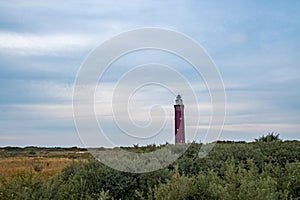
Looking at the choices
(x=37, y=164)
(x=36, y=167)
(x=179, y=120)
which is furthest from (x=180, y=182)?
(x=37, y=164)

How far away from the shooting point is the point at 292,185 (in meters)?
8.05

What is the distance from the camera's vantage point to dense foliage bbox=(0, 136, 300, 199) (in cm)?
684

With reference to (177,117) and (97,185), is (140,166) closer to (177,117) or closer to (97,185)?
(97,185)

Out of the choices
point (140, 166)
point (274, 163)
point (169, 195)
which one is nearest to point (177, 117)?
point (274, 163)

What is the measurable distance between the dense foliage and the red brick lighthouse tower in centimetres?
644

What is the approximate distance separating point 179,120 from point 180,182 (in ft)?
41.0

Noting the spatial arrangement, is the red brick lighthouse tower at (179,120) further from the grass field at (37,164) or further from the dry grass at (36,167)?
the dry grass at (36,167)

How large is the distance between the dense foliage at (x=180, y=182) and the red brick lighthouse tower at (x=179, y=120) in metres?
6.44

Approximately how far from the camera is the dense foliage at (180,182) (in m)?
6.84

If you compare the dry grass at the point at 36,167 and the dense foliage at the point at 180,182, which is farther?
the dry grass at the point at 36,167

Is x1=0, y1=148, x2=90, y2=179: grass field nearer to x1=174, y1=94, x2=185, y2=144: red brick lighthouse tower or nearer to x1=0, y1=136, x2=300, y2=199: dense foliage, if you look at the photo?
x1=0, y1=136, x2=300, y2=199: dense foliage

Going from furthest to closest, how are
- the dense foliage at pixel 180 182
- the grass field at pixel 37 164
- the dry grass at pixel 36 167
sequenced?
1. the grass field at pixel 37 164
2. the dry grass at pixel 36 167
3. the dense foliage at pixel 180 182

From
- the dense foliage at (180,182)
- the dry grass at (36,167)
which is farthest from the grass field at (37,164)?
the dense foliage at (180,182)

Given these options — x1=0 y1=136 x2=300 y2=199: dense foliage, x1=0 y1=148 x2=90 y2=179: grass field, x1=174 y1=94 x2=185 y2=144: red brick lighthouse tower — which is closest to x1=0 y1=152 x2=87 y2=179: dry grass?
x1=0 y1=148 x2=90 y2=179: grass field
